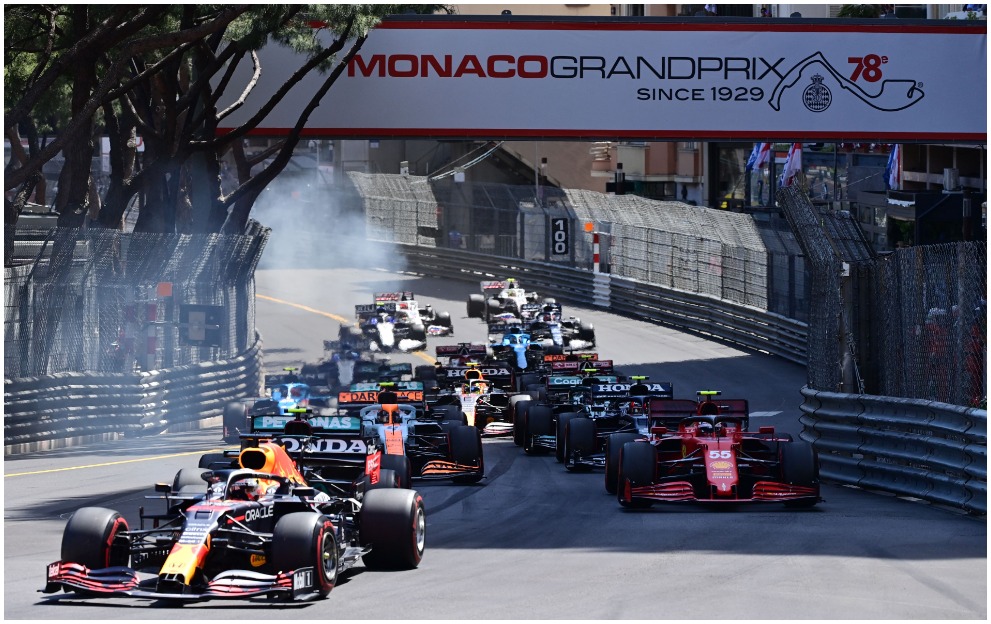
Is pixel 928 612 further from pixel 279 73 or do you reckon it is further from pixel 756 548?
pixel 279 73

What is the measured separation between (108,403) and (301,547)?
48.7ft

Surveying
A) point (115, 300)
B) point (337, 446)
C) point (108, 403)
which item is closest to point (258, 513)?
point (337, 446)

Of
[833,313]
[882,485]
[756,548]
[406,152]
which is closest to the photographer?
[756,548]

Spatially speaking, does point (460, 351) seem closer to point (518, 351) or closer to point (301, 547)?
point (518, 351)

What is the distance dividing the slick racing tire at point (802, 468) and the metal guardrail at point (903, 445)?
4.05ft

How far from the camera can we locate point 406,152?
75.0 meters

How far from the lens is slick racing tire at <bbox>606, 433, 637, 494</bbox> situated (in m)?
17.8

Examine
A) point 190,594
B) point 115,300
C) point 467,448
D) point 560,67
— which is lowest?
point 467,448

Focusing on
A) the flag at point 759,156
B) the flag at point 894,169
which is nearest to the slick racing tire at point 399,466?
the flag at point 894,169

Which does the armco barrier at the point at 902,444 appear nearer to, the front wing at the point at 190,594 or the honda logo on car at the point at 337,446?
the honda logo on car at the point at 337,446

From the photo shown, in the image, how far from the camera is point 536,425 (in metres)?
22.9

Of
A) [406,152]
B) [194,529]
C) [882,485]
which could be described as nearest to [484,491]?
[882,485]

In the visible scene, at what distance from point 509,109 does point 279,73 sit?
4942 mm

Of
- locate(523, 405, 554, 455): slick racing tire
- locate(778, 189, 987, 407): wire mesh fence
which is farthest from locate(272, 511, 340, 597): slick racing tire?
locate(523, 405, 554, 455): slick racing tire
